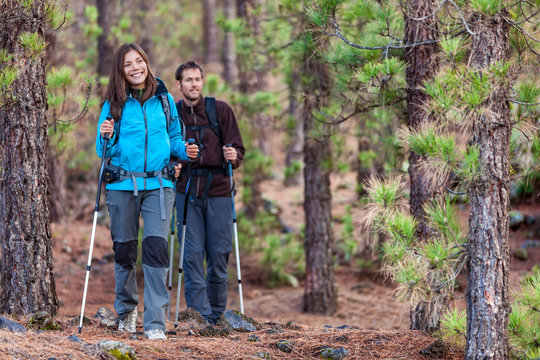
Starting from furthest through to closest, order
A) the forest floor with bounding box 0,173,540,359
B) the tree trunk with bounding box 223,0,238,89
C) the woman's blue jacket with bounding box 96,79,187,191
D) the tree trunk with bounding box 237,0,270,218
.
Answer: the tree trunk with bounding box 223,0,238,89, the tree trunk with bounding box 237,0,270,218, the woman's blue jacket with bounding box 96,79,187,191, the forest floor with bounding box 0,173,540,359

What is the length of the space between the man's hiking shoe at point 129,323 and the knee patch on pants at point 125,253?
0.39m

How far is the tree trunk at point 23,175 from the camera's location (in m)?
4.77

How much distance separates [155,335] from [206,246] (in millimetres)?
1469

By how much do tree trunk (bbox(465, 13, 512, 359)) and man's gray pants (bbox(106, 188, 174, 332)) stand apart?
2056 millimetres

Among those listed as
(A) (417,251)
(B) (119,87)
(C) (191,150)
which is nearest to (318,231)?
(C) (191,150)

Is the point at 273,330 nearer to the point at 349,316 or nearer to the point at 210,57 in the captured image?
the point at 349,316

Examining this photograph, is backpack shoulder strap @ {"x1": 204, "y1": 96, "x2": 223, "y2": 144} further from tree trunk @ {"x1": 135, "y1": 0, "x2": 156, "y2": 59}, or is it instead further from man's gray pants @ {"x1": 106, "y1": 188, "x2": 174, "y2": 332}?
tree trunk @ {"x1": 135, "y1": 0, "x2": 156, "y2": 59}

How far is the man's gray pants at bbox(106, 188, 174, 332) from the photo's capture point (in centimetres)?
428

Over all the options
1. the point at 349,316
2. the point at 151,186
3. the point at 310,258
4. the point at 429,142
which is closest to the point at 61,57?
the point at 310,258

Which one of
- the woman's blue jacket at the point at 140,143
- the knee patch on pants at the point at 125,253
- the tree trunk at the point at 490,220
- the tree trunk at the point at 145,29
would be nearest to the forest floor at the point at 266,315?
the tree trunk at the point at 490,220

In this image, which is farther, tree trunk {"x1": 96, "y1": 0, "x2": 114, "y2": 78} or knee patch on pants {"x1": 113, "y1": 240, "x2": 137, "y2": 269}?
tree trunk {"x1": 96, "y1": 0, "x2": 114, "y2": 78}

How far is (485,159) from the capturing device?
3.68 meters

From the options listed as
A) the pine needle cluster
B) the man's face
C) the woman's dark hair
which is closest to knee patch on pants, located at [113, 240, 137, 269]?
the woman's dark hair

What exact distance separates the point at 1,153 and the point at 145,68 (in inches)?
54.5
